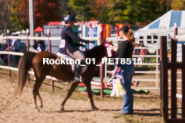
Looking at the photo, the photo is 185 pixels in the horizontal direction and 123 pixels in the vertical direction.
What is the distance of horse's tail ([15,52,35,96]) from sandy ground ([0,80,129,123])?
613 millimetres

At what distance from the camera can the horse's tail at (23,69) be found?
8.08 m

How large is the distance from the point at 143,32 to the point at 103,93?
14.9 m

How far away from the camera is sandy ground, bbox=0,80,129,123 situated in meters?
7.37

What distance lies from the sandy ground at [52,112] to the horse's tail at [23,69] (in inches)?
24.1

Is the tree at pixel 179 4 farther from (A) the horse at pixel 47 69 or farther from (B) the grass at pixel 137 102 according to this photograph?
(A) the horse at pixel 47 69

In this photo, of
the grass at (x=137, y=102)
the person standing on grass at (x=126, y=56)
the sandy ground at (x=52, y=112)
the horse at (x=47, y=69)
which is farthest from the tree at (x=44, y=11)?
the person standing on grass at (x=126, y=56)

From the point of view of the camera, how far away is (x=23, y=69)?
812cm

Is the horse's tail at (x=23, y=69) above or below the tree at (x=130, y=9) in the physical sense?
below

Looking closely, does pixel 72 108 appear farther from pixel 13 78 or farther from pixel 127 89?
pixel 13 78

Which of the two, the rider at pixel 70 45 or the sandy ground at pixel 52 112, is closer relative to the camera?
the sandy ground at pixel 52 112

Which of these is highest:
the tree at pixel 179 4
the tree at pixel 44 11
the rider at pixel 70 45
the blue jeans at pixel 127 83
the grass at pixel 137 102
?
the tree at pixel 179 4

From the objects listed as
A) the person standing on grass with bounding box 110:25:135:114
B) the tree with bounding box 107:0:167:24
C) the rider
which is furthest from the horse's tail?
the tree with bounding box 107:0:167:24

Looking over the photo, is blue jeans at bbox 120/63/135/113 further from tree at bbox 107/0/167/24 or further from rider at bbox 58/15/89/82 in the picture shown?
tree at bbox 107/0/167/24

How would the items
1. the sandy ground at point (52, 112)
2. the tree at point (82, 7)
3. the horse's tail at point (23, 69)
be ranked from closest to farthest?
the sandy ground at point (52, 112) → the horse's tail at point (23, 69) → the tree at point (82, 7)
